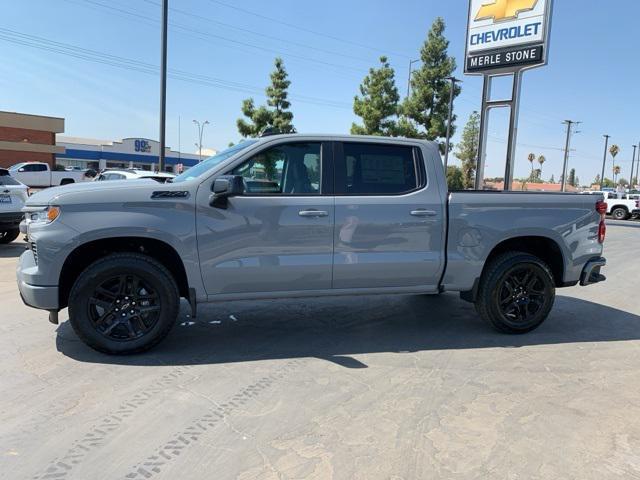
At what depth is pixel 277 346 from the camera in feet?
15.9

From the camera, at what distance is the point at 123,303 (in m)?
4.43

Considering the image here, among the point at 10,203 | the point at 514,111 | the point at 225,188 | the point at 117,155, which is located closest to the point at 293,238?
the point at 225,188

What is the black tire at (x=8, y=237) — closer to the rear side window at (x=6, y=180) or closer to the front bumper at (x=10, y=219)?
the front bumper at (x=10, y=219)

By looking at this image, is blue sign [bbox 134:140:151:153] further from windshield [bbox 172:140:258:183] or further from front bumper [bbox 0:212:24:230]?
windshield [bbox 172:140:258:183]

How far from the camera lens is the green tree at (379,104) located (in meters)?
33.8

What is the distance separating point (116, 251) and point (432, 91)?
33.7m

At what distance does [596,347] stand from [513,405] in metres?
2.00

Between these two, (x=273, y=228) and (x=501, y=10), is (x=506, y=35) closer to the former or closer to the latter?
(x=501, y=10)

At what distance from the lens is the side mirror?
14.1 feet

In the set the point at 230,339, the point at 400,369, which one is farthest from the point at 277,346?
the point at 400,369

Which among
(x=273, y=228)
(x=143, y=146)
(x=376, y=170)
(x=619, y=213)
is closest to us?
(x=273, y=228)

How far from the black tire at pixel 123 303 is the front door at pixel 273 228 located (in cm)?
41

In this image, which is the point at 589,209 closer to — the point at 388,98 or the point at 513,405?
the point at 513,405

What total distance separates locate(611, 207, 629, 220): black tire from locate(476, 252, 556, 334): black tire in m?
30.6
